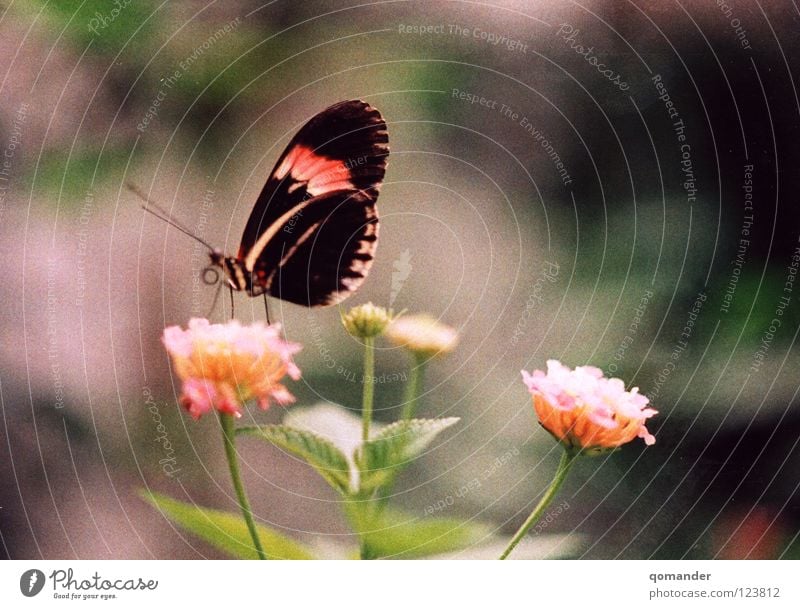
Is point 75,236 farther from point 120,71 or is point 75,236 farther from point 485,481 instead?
point 485,481

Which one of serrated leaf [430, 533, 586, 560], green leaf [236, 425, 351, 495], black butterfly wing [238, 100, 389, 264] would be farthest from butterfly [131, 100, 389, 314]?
serrated leaf [430, 533, 586, 560]

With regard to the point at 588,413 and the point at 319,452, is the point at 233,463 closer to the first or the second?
the point at 319,452

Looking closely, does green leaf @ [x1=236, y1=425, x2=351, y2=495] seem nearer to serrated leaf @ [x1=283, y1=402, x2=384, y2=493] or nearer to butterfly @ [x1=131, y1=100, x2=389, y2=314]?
serrated leaf @ [x1=283, y1=402, x2=384, y2=493]
